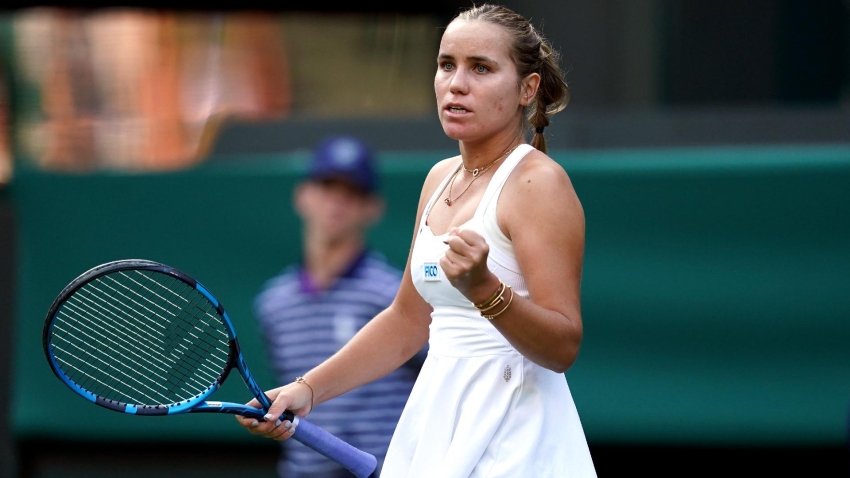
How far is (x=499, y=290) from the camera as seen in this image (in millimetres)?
2172

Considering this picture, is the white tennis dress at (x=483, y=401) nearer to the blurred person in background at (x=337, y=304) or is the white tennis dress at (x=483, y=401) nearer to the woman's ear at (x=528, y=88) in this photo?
the woman's ear at (x=528, y=88)

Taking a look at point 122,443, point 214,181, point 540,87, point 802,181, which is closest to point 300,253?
point 214,181

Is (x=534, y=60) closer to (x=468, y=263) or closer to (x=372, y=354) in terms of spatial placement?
(x=468, y=263)

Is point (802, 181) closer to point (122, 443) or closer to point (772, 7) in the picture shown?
point (772, 7)

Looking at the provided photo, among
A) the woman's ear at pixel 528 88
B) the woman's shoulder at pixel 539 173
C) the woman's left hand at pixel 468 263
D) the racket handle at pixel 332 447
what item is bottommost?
the racket handle at pixel 332 447

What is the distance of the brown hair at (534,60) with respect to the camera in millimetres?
2441

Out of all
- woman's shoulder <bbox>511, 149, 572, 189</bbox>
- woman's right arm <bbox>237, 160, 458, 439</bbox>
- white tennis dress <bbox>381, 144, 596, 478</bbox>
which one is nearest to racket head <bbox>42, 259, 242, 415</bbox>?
woman's right arm <bbox>237, 160, 458, 439</bbox>

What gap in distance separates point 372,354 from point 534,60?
74 centimetres

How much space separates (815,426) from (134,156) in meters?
3.54

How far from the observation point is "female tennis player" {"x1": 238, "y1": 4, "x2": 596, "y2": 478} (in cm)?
227

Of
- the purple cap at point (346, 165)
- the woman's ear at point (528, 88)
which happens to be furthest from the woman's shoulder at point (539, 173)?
the purple cap at point (346, 165)

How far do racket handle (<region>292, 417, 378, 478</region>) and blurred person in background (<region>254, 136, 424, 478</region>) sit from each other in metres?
1.06

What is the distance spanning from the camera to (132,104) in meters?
6.66

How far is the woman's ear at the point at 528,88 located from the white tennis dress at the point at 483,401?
96 mm
